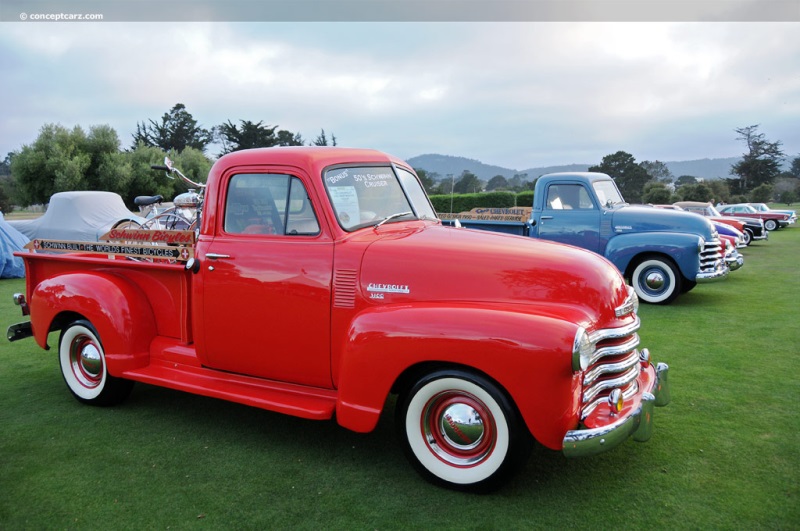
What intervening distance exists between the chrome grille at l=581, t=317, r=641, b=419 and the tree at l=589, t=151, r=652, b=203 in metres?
40.5

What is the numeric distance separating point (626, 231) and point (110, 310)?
7292 millimetres

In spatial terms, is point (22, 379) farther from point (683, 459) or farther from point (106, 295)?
point (683, 459)

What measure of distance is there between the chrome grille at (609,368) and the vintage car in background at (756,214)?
22930 millimetres

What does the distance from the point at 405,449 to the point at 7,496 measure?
2.28m

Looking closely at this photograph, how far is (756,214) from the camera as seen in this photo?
23.2 metres

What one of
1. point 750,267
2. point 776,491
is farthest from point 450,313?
point 750,267

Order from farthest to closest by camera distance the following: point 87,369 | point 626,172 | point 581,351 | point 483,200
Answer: point 626,172 < point 483,200 < point 87,369 < point 581,351

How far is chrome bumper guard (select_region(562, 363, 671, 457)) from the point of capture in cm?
263

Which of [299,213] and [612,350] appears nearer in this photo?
[612,350]

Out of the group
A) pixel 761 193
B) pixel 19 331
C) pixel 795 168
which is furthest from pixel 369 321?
pixel 795 168

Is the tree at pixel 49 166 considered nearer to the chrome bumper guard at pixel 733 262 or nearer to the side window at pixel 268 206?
the side window at pixel 268 206

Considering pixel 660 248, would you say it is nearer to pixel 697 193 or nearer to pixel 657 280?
pixel 657 280

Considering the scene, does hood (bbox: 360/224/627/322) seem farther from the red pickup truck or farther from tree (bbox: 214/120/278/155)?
tree (bbox: 214/120/278/155)

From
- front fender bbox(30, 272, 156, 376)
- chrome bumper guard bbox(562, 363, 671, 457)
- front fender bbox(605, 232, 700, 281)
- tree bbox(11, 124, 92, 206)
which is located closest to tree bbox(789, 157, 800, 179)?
front fender bbox(605, 232, 700, 281)
